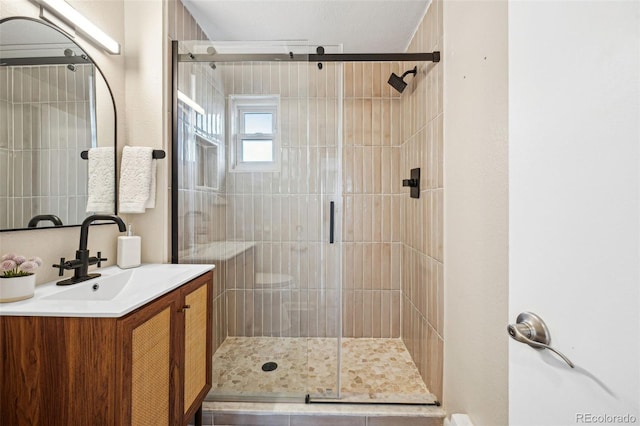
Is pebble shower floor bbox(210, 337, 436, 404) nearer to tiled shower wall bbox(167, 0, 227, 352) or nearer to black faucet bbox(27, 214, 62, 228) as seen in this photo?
tiled shower wall bbox(167, 0, 227, 352)

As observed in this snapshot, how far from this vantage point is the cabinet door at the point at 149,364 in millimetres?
880

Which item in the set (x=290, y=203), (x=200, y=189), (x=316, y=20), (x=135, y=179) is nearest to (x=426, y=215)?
(x=290, y=203)

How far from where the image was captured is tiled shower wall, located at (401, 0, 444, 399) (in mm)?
1656

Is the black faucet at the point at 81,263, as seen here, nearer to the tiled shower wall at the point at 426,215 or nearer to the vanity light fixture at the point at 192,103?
the vanity light fixture at the point at 192,103

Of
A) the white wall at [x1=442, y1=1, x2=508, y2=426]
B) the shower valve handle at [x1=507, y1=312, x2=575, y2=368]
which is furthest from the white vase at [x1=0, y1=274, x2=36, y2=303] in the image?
the white wall at [x1=442, y1=1, x2=508, y2=426]

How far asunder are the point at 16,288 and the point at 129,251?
0.56 metres

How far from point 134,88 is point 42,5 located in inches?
20.0

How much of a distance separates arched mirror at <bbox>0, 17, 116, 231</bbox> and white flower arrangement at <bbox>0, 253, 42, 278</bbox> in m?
0.17

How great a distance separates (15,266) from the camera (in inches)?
37.1

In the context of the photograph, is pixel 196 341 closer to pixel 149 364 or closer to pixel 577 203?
pixel 149 364

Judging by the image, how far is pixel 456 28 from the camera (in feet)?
4.71

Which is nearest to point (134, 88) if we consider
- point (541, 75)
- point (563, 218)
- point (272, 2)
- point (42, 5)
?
point (42, 5)

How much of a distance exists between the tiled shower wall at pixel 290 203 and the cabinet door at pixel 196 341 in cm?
27

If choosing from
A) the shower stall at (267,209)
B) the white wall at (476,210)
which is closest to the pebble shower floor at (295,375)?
the shower stall at (267,209)
